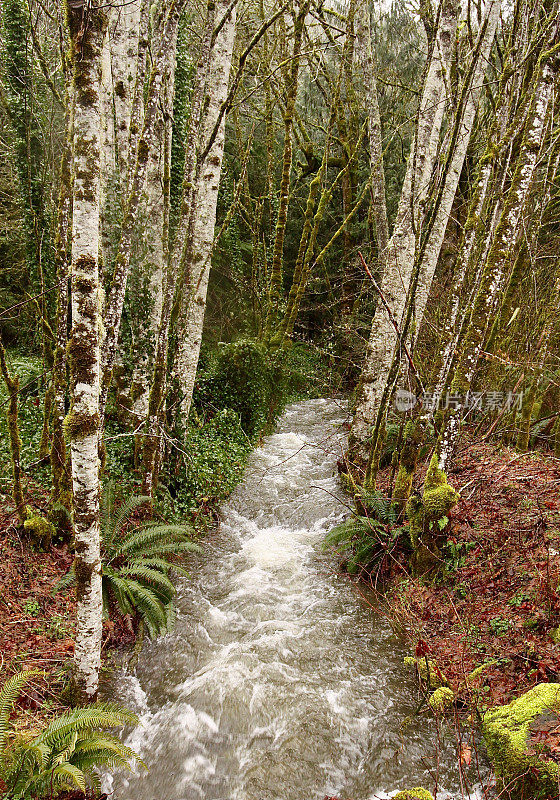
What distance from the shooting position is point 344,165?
14.9m

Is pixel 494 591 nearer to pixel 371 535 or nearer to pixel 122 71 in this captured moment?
pixel 371 535

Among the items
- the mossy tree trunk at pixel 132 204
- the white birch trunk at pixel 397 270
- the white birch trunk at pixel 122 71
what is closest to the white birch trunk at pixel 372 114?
the white birch trunk at pixel 397 270

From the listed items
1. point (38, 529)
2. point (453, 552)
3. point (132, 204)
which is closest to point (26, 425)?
point (38, 529)

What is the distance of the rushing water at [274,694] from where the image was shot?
356 cm

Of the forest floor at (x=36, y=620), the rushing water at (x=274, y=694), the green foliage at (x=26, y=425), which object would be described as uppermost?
the green foliage at (x=26, y=425)

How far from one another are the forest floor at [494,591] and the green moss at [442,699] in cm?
11

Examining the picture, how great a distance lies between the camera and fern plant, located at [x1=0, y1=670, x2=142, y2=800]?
9.34 ft

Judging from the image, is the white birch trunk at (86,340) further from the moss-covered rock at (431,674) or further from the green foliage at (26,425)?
the moss-covered rock at (431,674)

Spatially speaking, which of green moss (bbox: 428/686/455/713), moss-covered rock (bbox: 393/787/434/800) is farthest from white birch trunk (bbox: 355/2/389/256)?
moss-covered rock (bbox: 393/787/434/800)

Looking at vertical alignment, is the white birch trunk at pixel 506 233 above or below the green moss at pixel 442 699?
above

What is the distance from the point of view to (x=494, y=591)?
192 inches

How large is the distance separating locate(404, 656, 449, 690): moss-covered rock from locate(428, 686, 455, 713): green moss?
0.14 meters

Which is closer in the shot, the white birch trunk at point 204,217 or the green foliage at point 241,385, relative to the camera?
the white birch trunk at point 204,217

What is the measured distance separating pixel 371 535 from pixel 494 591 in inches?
61.5
